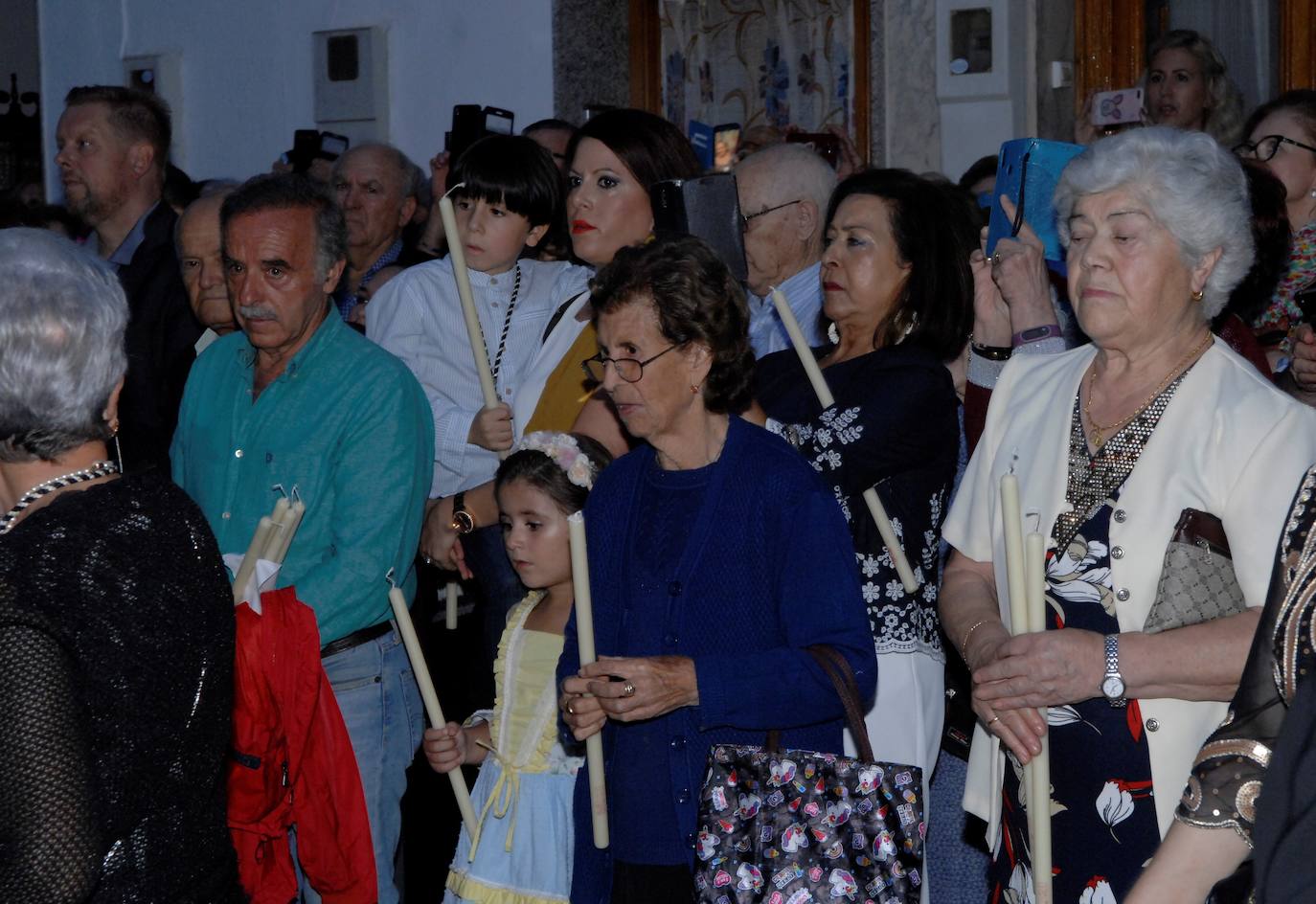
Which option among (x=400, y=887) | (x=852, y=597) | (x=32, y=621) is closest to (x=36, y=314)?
(x=32, y=621)

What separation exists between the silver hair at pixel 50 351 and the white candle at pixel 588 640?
0.70 metres

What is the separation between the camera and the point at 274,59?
7820mm

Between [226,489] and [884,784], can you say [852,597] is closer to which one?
[884,784]

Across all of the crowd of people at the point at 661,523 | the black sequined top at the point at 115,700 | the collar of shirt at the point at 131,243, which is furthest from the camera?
the collar of shirt at the point at 131,243

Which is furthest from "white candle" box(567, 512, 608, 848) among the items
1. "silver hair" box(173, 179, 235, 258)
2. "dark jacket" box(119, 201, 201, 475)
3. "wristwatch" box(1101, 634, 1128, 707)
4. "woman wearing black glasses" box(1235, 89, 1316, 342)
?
"woman wearing black glasses" box(1235, 89, 1316, 342)

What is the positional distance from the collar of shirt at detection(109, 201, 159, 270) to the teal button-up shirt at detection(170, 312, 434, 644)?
156 cm

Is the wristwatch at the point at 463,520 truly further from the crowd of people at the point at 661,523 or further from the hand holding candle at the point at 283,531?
the hand holding candle at the point at 283,531

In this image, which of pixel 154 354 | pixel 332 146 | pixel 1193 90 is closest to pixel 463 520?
pixel 154 354

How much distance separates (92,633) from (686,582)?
968 millimetres

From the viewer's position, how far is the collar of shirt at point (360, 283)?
17.7ft

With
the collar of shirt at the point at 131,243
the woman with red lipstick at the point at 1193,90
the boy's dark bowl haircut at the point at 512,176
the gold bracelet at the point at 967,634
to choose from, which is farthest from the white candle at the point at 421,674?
the woman with red lipstick at the point at 1193,90

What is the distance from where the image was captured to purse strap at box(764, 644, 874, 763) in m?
2.29

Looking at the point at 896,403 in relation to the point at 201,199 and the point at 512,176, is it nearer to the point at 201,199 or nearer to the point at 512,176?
the point at 512,176

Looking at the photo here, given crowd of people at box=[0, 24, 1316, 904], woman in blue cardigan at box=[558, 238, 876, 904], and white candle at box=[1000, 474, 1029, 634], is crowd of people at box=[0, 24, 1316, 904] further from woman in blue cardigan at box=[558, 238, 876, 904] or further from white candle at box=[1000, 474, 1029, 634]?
white candle at box=[1000, 474, 1029, 634]
